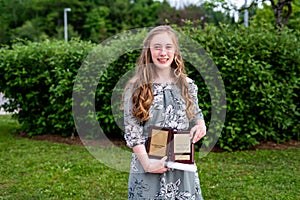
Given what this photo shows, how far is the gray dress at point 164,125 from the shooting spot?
241 cm

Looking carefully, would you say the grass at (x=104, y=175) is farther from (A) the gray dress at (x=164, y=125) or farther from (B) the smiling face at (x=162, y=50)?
(B) the smiling face at (x=162, y=50)

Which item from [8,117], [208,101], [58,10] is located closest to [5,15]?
[58,10]

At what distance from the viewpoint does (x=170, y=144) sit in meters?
2.26

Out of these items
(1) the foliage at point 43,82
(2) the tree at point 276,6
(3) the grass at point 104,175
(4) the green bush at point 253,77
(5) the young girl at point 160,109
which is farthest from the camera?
(2) the tree at point 276,6

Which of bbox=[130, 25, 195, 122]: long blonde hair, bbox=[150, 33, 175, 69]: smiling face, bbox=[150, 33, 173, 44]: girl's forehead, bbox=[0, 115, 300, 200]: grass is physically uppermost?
bbox=[150, 33, 173, 44]: girl's forehead

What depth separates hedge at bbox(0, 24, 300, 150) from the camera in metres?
6.07

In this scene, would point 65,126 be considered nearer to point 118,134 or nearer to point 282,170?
point 118,134

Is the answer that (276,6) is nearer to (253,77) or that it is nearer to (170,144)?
(253,77)

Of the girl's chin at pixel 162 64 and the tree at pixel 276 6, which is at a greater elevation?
the tree at pixel 276 6

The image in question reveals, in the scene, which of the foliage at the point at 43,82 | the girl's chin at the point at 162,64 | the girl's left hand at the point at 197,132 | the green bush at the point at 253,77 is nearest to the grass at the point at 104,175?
the green bush at the point at 253,77

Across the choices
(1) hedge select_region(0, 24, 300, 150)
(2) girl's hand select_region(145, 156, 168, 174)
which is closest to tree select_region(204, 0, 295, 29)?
(1) hedge select_region(0, 24, 300, 150)

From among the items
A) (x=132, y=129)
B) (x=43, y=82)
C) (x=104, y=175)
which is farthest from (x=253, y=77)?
(x=132, y=129)

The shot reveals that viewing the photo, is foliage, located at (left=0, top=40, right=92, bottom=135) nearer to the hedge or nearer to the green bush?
the hedge

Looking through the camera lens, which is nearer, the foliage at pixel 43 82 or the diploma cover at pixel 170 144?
the diploma cover at pixel 170 144
